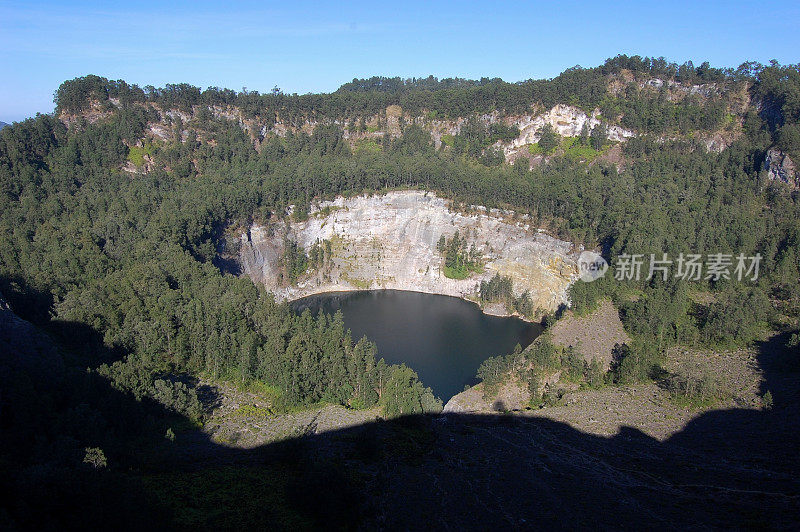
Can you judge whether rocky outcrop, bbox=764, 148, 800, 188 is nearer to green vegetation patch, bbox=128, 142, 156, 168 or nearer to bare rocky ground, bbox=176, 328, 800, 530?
bare rocky ground, bbox=176, 328, 800, 530

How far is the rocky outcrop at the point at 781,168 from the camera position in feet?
197

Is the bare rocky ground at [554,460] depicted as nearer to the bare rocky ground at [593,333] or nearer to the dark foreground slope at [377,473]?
the dark foreground slope at [377,473]

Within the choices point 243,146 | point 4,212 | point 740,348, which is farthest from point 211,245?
point 740,348

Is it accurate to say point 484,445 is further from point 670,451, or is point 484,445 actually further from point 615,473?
point 670,451

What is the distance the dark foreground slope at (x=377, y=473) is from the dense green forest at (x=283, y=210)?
0.63m

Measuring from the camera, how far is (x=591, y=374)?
129 ft

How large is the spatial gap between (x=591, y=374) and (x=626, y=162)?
4764 cm

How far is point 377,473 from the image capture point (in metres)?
25.5

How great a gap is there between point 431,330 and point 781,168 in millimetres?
48244
